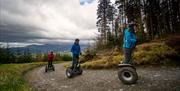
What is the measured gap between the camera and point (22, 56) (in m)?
45.9

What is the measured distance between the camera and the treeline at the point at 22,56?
41562 millimetres

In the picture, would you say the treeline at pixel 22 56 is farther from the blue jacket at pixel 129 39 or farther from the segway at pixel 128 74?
the blue jacket at pixel 129 39

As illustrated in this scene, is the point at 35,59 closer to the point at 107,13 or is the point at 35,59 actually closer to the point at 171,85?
the point at 107,13

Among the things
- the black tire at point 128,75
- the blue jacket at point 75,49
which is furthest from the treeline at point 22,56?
the black tire at point 128,75

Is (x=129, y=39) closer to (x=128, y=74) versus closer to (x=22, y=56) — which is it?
(x=128, y=74)

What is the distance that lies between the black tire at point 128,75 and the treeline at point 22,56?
1305 inches

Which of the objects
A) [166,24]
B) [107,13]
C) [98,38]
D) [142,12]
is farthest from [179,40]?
[107,13]

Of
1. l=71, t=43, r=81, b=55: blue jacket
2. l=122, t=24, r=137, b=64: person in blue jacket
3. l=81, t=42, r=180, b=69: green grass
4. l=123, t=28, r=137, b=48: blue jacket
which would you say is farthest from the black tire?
l=81, t=42, r=180, b=69: green grass

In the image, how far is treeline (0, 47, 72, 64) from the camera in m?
41.6

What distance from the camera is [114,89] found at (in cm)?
1100

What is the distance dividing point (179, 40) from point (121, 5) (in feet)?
102

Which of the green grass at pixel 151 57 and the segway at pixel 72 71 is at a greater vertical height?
the green grass at pixel 151 57

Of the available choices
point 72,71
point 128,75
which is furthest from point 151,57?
point 128,75

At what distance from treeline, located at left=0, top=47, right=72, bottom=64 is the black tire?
109 ft
